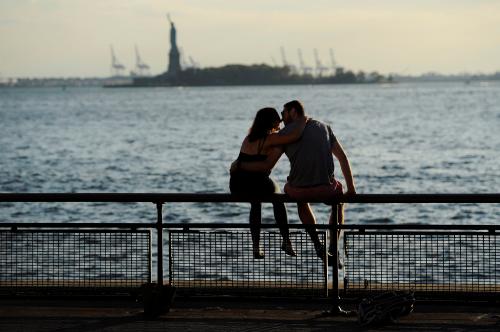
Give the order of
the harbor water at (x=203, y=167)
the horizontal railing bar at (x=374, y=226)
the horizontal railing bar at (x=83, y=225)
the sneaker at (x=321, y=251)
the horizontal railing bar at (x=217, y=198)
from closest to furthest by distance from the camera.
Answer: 1. the horizontal railing bar at (x=217, y=198)
2. the horizontal railing bar at (x=374, y=226)
3. the sneaker at (x=321, y=251)
4. the horizontal railing bar at (x=83, y=225)
5. the harbor water at (x=203, y=167)

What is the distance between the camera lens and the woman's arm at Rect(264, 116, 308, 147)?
10.5 m

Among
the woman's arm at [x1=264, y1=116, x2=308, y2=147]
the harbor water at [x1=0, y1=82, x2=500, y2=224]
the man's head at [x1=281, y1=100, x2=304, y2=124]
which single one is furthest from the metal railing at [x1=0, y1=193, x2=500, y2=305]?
the harbor water at [x1=0, y1=82, x2=500, y2=224]

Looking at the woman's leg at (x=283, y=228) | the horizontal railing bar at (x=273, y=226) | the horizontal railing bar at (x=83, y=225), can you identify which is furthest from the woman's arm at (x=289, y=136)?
the horizontal railing bar at (x=83, y=225)

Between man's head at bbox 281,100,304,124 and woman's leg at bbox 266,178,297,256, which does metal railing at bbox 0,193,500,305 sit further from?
man's head at bbox 281,100,304,124

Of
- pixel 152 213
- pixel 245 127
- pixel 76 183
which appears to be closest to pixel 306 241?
pixel 152 213

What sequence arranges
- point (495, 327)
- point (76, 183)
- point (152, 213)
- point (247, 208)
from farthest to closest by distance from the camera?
point (76, 183), point (247, 208), point (152, 213), point (495, 327)

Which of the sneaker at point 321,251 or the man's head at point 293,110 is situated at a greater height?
the man's head at point 293,110

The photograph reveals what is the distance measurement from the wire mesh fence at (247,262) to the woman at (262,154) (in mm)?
114

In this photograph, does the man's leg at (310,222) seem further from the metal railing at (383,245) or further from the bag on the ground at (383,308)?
the bag on the ground at (383,308)

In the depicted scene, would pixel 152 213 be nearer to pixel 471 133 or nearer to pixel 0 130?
pixel 471 133

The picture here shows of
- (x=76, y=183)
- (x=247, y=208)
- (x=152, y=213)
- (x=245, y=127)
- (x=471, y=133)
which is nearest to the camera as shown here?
(x=152, y=213)

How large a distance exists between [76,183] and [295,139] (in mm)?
33547

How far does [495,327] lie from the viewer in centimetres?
923

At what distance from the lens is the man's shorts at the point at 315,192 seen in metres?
10.1
